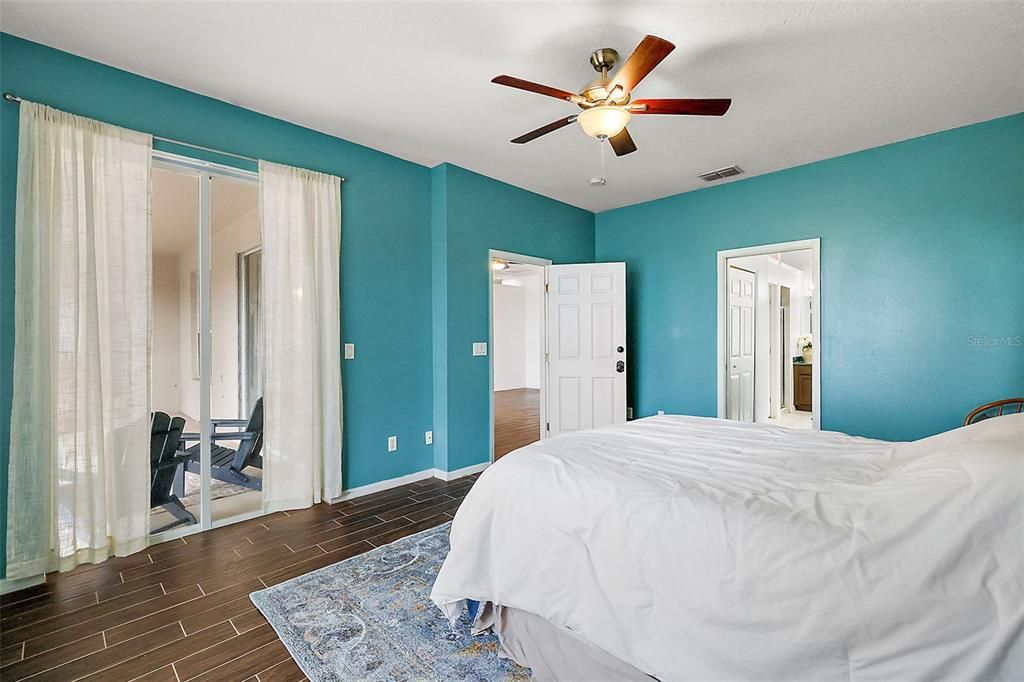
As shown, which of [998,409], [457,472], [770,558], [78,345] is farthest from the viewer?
[457,472]

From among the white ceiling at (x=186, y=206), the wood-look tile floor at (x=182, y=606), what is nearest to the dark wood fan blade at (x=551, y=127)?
the white ceiling at (x=186, y=206)

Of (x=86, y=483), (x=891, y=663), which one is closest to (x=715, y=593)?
(x=891, y=663)

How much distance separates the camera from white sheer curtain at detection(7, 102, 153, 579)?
7.43 ft

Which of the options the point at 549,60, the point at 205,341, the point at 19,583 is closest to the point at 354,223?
the point at 205,341

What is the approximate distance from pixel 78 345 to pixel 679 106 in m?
3.28

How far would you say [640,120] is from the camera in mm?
3217

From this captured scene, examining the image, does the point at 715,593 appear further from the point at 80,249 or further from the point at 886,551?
the point at 80,249

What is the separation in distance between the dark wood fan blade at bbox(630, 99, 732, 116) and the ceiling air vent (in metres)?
→ 2.11

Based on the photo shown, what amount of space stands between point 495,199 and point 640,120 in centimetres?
165

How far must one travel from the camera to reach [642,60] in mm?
1940

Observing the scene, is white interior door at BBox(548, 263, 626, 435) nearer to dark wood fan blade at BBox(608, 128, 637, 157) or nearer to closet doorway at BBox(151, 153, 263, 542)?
dark wood fan blade at BBox(608, 128, 637, 157)

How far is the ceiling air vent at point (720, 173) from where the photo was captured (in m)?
4.11

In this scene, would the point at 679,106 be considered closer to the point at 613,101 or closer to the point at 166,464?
the point at 613,101

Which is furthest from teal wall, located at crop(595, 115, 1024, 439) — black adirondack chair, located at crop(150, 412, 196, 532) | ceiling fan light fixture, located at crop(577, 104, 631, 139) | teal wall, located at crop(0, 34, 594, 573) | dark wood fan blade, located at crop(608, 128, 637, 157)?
black adirondack chair, located at crop(150, 412, 196, 532)
